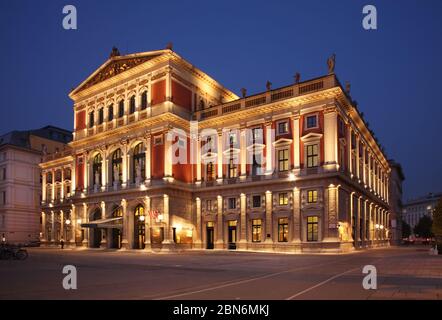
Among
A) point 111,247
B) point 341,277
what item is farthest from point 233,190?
point 341,277

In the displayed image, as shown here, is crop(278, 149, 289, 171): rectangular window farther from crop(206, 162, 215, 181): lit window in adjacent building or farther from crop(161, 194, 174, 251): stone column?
crop(161, 194, 174, 251): stone column

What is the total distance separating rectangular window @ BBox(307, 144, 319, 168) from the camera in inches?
1752

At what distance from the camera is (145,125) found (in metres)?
53.8

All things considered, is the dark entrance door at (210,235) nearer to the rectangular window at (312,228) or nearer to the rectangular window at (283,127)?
the rectangular window at (312,228)

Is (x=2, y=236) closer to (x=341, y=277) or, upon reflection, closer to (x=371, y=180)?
(x=371, y=180)

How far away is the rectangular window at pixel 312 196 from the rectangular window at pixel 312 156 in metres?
2.68

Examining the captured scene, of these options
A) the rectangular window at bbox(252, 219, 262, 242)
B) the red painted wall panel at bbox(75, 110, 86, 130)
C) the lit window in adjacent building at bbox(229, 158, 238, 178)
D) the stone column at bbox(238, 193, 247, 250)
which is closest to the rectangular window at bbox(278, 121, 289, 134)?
the lit window in adjacent building at bbox(229, 158, 238, 178)

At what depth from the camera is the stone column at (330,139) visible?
42.7 metres

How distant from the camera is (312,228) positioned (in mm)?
43531

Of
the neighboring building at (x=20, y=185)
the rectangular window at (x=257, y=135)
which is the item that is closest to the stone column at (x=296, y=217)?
the rectangular window at (x=257, y=135)

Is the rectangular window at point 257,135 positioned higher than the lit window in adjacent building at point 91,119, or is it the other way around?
the lit window in adjacent building at point 91,119

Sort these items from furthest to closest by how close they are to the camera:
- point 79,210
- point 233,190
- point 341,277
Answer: point 79,210 → point 233,190 → point 341,277

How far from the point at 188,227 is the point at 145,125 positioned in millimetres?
13673
